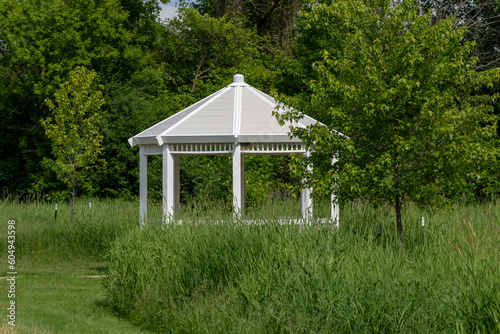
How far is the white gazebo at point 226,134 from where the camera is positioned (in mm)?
12930

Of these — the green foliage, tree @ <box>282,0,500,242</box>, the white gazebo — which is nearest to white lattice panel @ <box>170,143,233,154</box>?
the white gazebo

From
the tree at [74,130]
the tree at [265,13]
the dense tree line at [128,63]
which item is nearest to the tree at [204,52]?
the dense tree line at [128,63]

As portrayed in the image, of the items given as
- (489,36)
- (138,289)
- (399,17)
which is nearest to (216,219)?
(138,289)

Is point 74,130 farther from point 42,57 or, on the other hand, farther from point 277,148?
point 277,148

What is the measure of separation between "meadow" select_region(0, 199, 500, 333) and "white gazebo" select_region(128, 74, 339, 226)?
81.0 inches

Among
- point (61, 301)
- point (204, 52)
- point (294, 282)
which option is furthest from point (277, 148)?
point (204, 52)

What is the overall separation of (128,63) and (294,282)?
25.4m

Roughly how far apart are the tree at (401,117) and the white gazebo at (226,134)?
2.34 metres

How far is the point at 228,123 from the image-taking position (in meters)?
13.3

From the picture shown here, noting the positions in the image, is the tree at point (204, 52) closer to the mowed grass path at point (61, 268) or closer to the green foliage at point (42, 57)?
the green foliage at point (42, 57)

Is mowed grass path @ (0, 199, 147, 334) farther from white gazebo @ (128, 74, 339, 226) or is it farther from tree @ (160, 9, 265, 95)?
tree @ (160, 9, 265, 95)

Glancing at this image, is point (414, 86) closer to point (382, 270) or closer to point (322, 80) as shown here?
point (322, 80)

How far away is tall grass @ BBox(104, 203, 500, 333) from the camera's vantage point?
5953 millimetres

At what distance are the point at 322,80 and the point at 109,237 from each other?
7.31 meters
